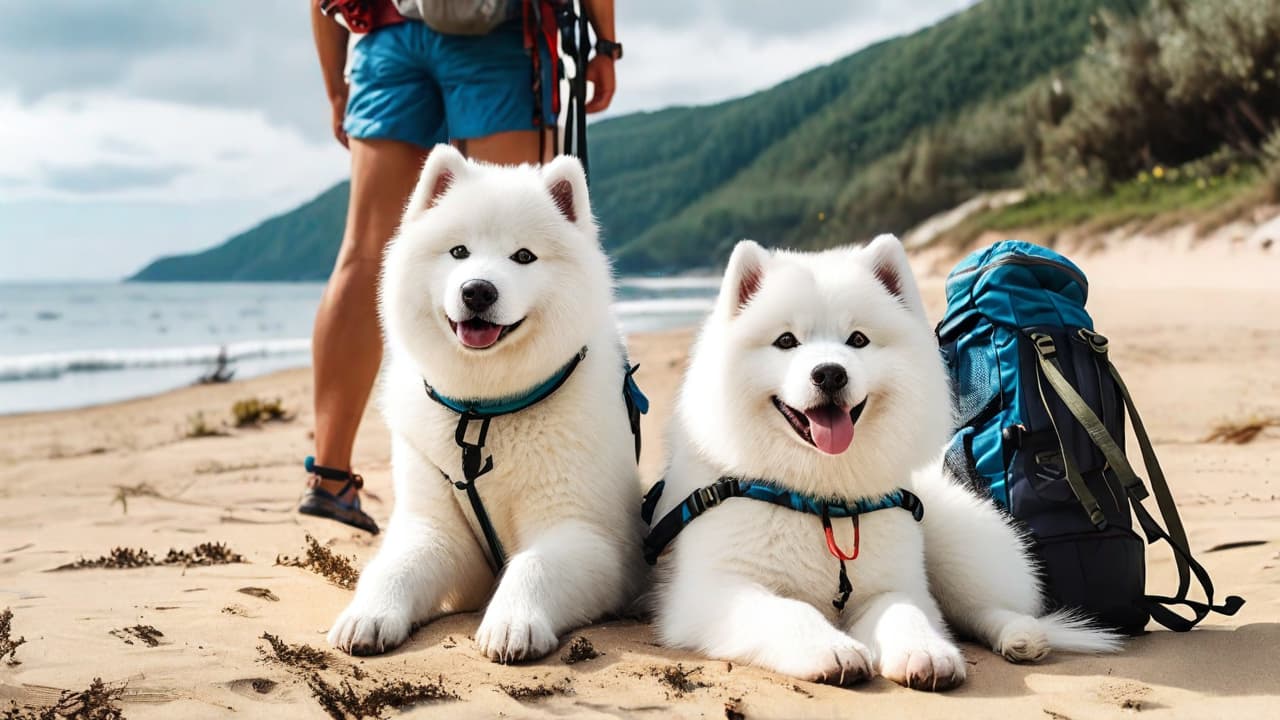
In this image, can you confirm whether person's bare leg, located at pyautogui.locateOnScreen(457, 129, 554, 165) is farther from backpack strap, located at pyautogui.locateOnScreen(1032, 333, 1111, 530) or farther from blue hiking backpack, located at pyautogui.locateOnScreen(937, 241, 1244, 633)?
backpack strap, located at pyautogui.locateOnScreen(1032, 333, 1111, 530)

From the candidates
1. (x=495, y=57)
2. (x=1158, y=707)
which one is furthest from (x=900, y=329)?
(x=495, y=57)

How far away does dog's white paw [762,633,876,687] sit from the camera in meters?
2.07

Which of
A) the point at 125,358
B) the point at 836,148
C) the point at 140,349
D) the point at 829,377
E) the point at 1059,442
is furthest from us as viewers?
the point at 836,148

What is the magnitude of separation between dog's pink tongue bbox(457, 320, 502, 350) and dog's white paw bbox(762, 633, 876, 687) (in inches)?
40.2

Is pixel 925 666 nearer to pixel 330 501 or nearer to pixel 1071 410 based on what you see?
pixel 1071 410

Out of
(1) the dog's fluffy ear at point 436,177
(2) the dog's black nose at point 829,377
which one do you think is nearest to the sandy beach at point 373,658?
(2) the dog's black nose at point 829,377

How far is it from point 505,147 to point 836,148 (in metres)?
69.4

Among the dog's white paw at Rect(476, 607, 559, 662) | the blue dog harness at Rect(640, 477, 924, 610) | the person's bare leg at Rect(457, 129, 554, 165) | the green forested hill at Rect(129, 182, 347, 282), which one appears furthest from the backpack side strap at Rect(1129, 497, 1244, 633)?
the green forested hill at Rect(129, 182, 347, 282)

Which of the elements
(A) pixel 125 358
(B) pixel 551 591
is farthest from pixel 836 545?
(A) pixel 125 358

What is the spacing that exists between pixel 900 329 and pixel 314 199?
118727 mm

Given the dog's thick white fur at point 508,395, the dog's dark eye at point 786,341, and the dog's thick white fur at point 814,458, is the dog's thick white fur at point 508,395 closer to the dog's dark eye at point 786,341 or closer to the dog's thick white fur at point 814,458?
the dog's thick white fur at point 814,458

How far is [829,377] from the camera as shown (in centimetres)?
217

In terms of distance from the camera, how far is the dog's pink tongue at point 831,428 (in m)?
2.22

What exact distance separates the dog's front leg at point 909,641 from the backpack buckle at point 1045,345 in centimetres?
80
